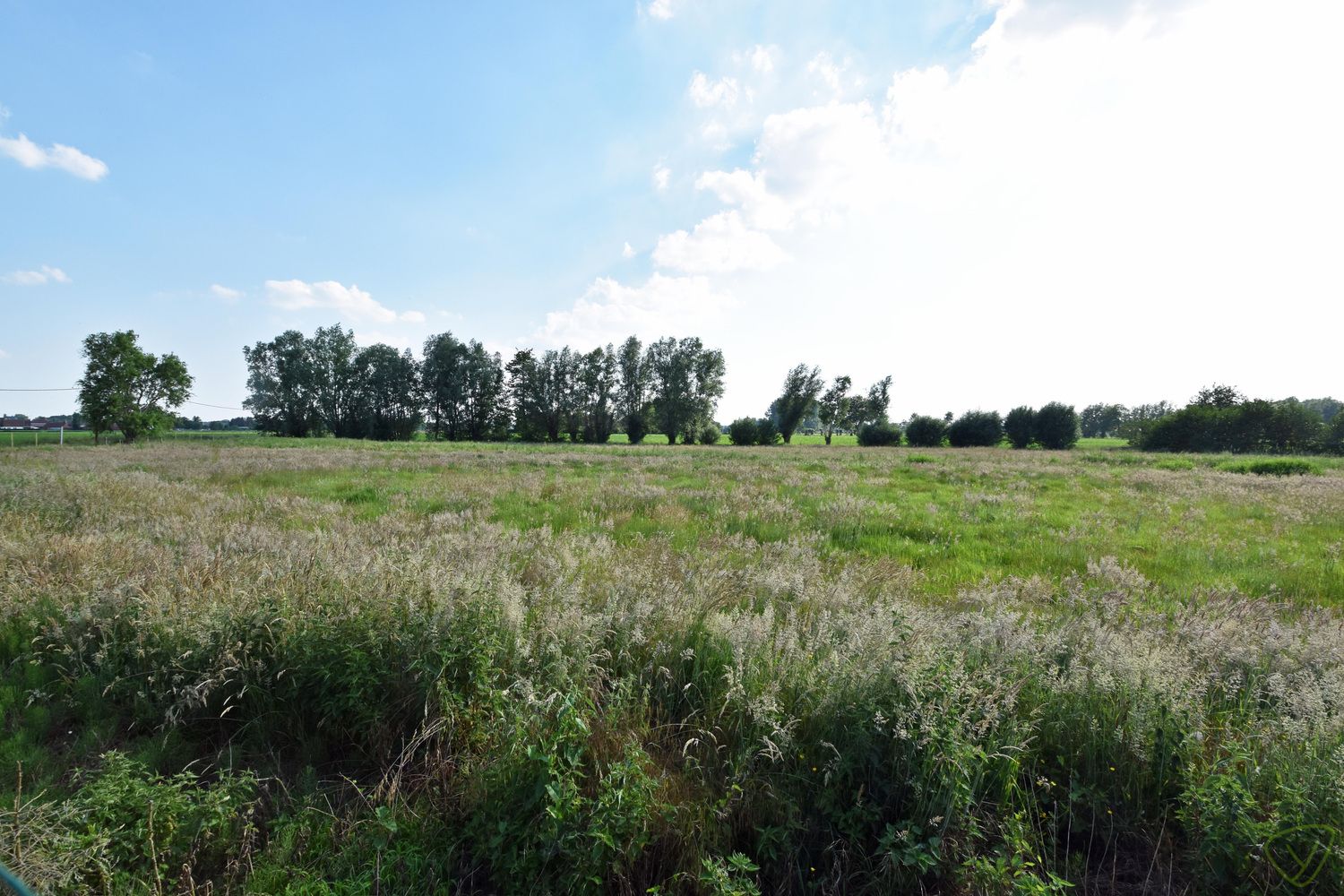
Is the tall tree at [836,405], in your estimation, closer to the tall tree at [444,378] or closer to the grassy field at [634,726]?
the tall tree at [444,378]

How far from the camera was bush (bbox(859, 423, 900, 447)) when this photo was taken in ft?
276

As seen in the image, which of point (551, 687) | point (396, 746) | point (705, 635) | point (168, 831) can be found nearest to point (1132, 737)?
point (705, 635)

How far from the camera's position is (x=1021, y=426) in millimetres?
76312

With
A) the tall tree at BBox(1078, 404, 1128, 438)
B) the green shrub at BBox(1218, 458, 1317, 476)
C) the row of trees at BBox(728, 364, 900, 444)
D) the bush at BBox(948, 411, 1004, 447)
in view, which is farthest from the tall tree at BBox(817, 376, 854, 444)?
the tall tree at BBox(1078, 404, 1128, 438)

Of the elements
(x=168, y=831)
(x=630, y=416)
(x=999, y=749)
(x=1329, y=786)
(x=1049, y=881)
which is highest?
(x=630, y=416)

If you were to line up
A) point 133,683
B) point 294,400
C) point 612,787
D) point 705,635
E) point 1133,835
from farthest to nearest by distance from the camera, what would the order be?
1. point 294,400
2. point 705,635
3. point 133,683
4. point 1133,835
5. point 612,787

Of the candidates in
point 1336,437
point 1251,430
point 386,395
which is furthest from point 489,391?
point 1336,437

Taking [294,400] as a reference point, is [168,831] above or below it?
below

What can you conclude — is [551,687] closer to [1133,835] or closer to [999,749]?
[999,749]

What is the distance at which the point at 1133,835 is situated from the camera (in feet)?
8.95

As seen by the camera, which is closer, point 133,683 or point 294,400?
point 133,683

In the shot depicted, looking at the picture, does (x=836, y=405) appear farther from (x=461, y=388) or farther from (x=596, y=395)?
(x=461, y=388)

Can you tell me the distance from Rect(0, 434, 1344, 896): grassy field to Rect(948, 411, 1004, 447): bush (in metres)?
80.6

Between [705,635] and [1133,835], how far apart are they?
2.68 metres
